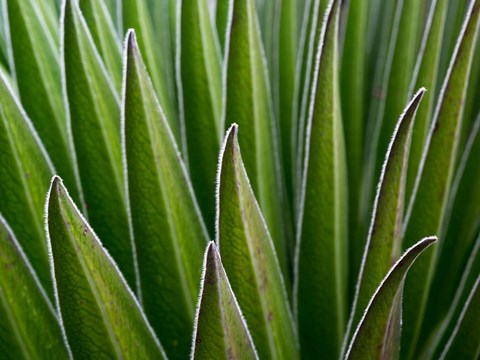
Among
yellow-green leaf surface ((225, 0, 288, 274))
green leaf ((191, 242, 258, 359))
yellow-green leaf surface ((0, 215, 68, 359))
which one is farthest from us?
yellow-green leaf surface ((225, 0, 288, 274))

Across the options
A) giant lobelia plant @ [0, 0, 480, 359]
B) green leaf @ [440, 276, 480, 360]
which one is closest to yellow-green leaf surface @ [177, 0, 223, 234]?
giant lobelia plant @ [0, 0, 480, 359]

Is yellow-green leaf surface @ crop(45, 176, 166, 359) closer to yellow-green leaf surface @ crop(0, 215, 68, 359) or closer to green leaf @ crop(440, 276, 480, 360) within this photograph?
yellow-green leaf surface @ crop(0, 215, 68, 359)

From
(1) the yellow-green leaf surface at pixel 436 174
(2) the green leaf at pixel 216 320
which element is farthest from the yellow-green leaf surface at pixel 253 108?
(2) the green leaf at pixel 216 320

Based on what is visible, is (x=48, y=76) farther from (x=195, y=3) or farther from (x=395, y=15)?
(x=395, y=15)

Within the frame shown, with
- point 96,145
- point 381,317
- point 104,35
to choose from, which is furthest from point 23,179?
point 381,317

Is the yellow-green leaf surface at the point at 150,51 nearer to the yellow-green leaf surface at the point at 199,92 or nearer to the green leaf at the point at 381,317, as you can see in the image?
the yellow-green leaf surface at the point at 199,92
